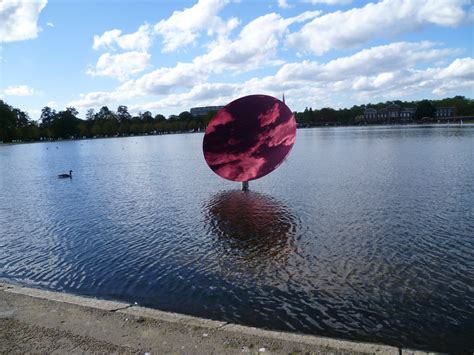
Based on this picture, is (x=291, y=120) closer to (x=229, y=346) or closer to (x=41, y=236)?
(x=41, y=236)

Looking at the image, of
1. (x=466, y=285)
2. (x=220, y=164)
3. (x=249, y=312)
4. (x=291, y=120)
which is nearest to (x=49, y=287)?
(x=249, y=312)

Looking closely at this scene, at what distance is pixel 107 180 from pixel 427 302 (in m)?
28.4

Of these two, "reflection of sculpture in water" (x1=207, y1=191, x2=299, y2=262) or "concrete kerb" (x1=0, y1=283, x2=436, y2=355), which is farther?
"reflection of sculpture in water" (x1=207, y1=191, x2=299, y2=262)

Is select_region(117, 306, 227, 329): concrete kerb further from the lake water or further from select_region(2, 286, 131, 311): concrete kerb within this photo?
the lake water

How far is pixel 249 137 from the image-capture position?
2261 cm

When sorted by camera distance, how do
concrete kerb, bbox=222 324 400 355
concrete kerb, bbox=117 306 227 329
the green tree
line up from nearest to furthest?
concrete kerb, bbox=222 324 400 355 → concrete kerb, bbox=117 306 227 329 → the green tree

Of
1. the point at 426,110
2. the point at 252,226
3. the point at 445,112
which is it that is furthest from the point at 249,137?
the point at 445,112

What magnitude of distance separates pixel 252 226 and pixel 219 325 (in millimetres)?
8847

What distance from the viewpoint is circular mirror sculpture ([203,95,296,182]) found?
2236 cm

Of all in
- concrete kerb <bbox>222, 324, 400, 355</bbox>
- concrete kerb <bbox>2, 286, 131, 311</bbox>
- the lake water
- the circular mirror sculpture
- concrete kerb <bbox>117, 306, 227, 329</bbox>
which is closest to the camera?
concrete kerb <bbox>222, 324, 400, 355</bbox>

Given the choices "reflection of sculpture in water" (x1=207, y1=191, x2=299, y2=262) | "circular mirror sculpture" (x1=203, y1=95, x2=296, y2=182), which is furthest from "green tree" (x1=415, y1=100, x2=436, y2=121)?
"reflection of sculpture in water" (x1=207, y1=191, x2=299, y2=262)

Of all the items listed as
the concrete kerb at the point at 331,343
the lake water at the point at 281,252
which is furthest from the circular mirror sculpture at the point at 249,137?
the concrete kerb at the point at 331,343

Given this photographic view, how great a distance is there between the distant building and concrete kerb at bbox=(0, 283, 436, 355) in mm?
207810

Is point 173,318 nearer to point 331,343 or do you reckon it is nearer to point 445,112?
point 331,343
